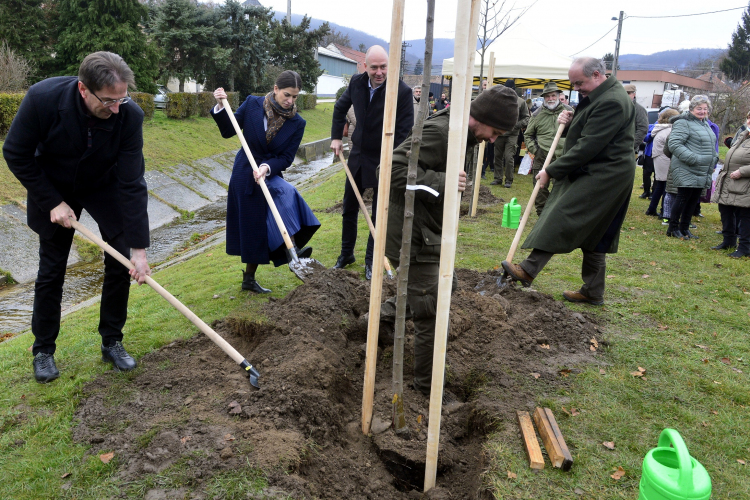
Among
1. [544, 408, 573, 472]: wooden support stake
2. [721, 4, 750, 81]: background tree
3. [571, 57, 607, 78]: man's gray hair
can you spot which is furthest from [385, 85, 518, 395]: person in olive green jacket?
[721, 4, 750, 81]: background tree

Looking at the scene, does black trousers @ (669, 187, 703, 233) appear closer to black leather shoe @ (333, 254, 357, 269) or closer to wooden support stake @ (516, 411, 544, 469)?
black leather shoe @ (333, 254, 357, 269)

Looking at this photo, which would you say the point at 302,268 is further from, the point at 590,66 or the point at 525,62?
the point at 525,62

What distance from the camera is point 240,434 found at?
2.85 m

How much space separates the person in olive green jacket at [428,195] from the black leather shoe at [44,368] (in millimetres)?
2444

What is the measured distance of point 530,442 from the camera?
9.70 feet

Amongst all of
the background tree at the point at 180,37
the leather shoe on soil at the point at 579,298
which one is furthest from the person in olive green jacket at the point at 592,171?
the background tree at the point at 180,37

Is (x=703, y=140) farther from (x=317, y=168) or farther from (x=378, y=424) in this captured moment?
(x=317, y=168)

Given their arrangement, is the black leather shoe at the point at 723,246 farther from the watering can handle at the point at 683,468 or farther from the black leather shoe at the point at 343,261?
the watering can handle at the point at 683,468

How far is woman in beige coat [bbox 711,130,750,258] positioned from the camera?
7031 millimetres

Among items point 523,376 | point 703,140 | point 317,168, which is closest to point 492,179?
point 703,140

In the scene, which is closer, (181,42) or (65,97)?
(65,97)

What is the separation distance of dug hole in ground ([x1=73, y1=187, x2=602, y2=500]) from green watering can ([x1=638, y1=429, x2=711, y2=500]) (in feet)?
2.71

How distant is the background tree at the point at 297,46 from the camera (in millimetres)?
33562

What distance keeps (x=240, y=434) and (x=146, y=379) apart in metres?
1.08
